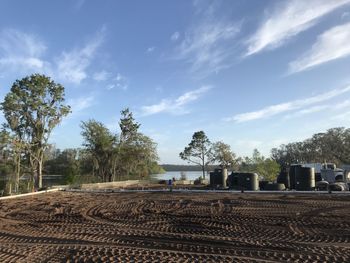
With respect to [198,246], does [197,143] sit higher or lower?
higher

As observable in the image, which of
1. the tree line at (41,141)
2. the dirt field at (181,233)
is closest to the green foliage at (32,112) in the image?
the tree line at (41,141)

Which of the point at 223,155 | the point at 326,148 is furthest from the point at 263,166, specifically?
the point at 326,148

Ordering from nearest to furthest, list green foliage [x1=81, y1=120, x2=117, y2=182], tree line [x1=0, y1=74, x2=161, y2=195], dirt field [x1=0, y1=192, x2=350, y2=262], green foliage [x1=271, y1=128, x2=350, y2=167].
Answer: dirt field [x1=0, y1=192, x2=350, y2=262], tree line [x1=0, y1=74, x2=161, y2=195], green foliage [x1=81, y1=120, x2=117, y2=182], green foliage [x1=271, y1=128, x2=350, y2=167]

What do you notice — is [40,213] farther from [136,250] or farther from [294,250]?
[294,250]

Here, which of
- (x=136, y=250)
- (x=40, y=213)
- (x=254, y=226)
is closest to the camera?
(x=136, y=250)

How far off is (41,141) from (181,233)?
32101 mm

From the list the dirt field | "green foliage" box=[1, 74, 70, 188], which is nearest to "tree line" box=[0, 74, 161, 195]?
"green foliage" box=[1, 74, 70, 188]

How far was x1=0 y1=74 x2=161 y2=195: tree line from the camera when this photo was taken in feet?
123

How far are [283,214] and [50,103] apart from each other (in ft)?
105

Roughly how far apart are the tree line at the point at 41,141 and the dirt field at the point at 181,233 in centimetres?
2205

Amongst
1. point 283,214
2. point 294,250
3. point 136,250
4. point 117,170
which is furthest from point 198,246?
point 117,170

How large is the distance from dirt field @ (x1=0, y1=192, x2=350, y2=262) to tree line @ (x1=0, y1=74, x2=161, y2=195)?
868 inches

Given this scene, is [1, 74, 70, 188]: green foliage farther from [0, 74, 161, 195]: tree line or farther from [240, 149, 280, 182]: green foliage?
[240, 149, 280, 182]: green foliage

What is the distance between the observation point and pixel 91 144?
50.5m
